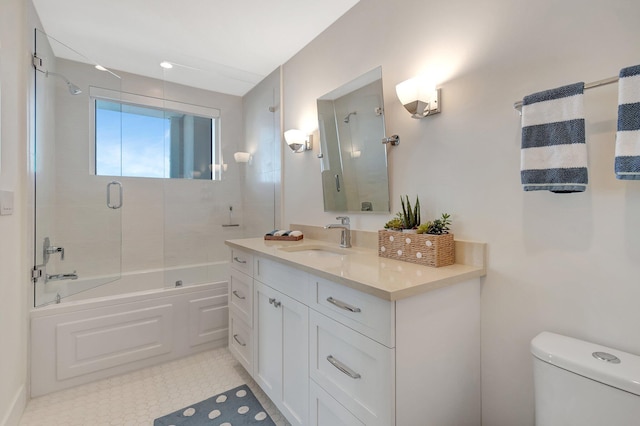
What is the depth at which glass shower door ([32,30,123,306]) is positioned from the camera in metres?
1.97

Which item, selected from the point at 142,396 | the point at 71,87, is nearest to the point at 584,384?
the point at 142,396

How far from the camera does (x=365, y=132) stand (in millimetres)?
1773

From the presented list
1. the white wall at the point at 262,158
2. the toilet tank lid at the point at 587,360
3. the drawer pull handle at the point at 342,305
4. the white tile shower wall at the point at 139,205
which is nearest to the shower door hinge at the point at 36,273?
the white tile shower wall at the point at 139,205

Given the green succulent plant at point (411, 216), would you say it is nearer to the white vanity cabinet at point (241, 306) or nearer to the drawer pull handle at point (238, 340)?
the white vanity cabinet at point (241, 306)

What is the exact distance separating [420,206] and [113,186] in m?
2.63

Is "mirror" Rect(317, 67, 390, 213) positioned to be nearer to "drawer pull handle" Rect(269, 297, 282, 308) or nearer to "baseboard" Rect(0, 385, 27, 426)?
"drawer pull handle" Rect(269, 297, 282, 308)

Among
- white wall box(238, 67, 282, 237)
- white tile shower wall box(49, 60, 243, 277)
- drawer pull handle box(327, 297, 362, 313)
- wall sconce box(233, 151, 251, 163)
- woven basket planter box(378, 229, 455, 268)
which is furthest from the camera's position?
wall sconce box(233, 151, 251, 163)

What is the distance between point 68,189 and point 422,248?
9.04 feet

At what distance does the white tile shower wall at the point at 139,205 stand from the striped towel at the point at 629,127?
8.67ft

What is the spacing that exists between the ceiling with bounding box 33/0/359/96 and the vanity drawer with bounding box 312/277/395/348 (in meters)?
1.75

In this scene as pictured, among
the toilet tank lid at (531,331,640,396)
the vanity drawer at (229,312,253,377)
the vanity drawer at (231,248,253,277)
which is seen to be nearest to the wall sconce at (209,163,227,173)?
the vanity drawer at (231,248,253,277)

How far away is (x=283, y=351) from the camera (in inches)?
58.5

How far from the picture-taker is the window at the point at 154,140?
2594mm

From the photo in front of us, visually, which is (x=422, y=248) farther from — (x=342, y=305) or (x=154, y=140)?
(x=154, y=140)
